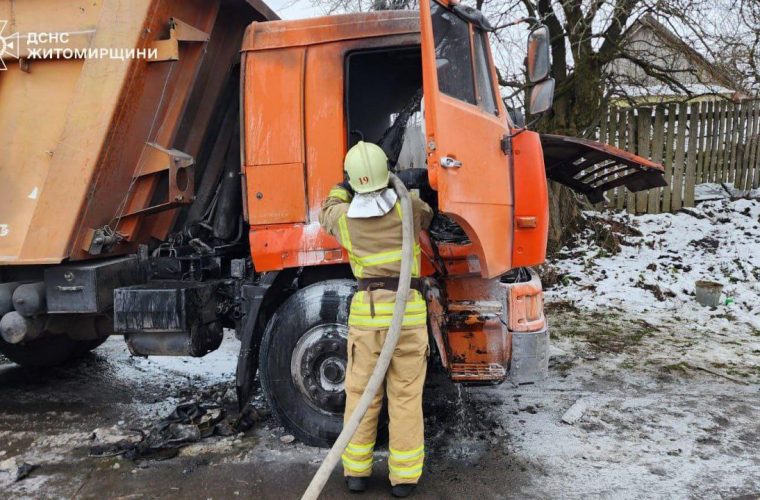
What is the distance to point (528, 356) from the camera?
3285 mm

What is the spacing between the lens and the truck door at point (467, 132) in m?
2.88

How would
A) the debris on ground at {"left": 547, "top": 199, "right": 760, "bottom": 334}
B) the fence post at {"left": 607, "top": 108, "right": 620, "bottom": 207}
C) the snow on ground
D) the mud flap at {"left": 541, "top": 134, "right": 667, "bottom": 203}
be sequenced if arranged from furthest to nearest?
the fence post at {"left": 607, "top": 108, "right": 620, "bottom": 207}, the debris on ground at {"left": 547, "top": 199, "right": 760, "bottom": 334}, the snow on ground, the mud flap at {"left": 541, "top": 134, "right": 667, "bottom": 203}

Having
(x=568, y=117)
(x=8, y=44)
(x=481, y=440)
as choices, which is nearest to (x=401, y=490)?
(x=481, y=440)

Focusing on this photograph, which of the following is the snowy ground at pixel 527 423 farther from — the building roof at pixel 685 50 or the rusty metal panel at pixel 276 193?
the building roof at pixel 685 50

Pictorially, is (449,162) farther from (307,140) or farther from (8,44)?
(8,44)

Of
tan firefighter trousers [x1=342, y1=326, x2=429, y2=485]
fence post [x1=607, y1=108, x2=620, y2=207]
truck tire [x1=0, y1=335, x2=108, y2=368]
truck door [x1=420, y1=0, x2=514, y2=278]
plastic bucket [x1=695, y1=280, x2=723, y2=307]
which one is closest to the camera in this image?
truck door [x1=420, y1=0, x2=514, y2=278]

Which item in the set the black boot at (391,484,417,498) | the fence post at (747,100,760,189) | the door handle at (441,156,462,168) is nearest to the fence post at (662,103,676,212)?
the fence post at (747,100,760,189)

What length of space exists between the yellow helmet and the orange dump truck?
1.59ft

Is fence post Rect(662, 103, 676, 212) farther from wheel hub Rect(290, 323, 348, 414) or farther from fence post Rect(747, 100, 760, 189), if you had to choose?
wheel hub Rect(290, 323, 348, 414)

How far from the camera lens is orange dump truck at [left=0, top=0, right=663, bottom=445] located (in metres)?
3.35

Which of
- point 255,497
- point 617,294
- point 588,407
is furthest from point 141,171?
Result: point 617,294

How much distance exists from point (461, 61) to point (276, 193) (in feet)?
4.27

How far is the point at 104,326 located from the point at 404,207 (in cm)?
256

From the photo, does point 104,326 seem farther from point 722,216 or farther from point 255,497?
point 722,216
